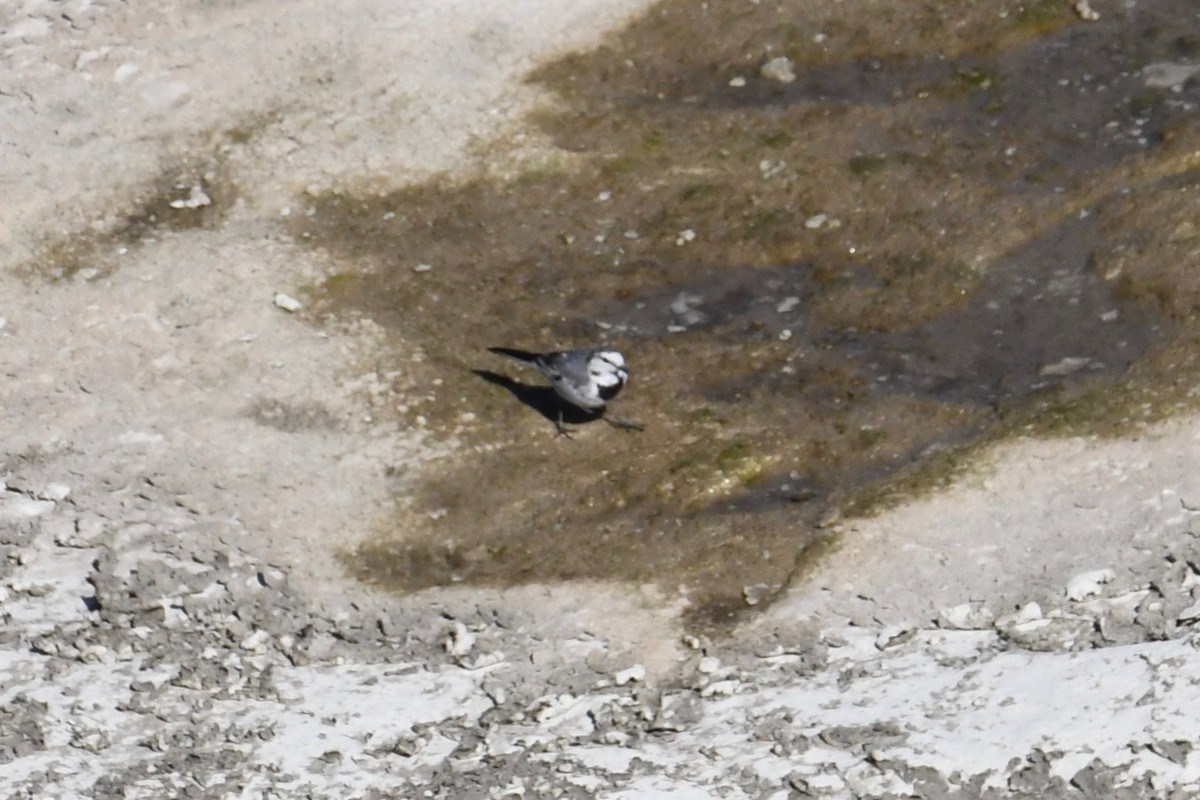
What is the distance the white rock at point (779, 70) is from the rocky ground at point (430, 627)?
15.8 ft

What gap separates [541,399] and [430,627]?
92.5 inches

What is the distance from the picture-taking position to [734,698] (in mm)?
10688

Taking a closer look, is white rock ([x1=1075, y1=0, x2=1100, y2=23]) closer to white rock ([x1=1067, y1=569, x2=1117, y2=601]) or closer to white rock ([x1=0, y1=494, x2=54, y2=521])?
white rock ([x1=1067, y1=569, x2=1117, y2=601])

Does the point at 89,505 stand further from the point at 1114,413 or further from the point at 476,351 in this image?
the point at 1114,413

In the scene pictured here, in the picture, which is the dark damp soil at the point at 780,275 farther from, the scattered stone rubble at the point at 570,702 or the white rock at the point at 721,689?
the scattered stone rubble at the point at 570,702

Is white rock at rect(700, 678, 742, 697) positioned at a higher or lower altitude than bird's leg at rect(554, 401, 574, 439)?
lower

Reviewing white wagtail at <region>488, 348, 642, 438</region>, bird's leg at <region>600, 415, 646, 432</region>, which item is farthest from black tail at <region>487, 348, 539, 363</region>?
bird's leg at <region>600, 415, 646, 432</region>

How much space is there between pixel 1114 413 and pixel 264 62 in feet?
28.7

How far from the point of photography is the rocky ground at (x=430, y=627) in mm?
10508

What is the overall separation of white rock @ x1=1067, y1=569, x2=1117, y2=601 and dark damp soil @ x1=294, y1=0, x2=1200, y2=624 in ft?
4.20

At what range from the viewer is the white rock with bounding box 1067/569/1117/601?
10906mm

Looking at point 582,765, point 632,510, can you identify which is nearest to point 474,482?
point 632,510

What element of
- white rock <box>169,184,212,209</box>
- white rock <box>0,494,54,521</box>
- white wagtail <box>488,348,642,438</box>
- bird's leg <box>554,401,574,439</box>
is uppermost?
white wagtail <box>488,348,642,438</box>

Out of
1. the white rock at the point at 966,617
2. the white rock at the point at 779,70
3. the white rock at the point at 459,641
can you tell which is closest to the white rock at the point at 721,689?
the white rock at the point at 966,617
